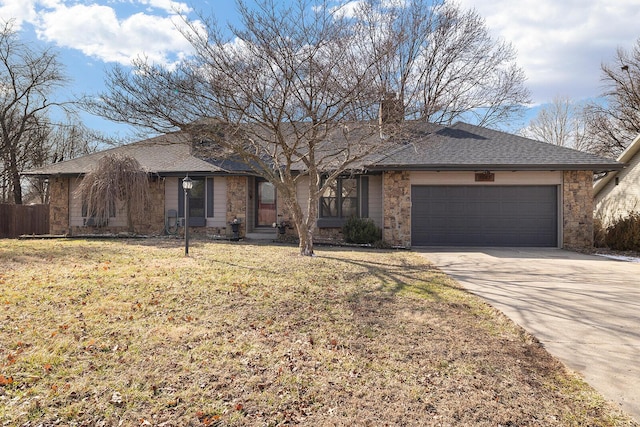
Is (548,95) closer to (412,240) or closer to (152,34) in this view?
(412,240)

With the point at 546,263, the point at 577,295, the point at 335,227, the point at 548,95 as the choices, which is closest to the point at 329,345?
the point at 577,295

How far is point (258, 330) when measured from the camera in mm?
3969

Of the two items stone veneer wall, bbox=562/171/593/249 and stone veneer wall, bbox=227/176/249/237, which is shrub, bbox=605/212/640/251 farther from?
stone veneer wall, bbox=227/176/249/237

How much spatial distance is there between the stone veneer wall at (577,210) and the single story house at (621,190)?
3.59 ft

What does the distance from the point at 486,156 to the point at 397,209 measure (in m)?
3.36

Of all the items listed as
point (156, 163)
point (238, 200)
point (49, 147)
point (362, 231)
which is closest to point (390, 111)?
point (362, 231)

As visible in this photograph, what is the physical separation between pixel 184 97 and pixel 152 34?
1.82m

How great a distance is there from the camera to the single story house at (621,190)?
12.1 metres

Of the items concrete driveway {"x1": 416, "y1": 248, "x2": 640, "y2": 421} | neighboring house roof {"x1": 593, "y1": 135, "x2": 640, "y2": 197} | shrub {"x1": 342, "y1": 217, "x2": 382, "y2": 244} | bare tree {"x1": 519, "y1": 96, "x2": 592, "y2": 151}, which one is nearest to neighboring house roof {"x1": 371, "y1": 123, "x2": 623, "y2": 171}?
neighboring house roof {"x1": 593, "y1": 135, "x2": 640, "y2": 197}

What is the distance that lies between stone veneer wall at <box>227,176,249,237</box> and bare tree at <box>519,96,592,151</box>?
2338 centimetres

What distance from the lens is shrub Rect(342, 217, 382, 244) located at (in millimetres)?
11941

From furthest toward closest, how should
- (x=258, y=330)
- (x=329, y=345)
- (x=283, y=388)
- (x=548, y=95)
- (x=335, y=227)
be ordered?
(x=548, y=95), (x=335, y=227), (x=258, y=330), (x=329, y=345), (x=283, y=388)

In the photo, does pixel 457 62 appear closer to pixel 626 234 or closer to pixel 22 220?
pixel 626 234

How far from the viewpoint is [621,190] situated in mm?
12977
